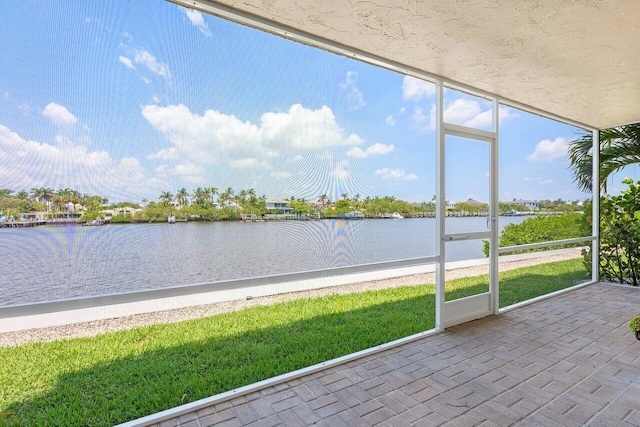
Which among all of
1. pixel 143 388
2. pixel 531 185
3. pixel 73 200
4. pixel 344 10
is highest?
pixel 344 10

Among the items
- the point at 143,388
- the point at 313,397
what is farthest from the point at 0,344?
the point at 313,397

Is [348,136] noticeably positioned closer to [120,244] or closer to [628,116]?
[120,244]

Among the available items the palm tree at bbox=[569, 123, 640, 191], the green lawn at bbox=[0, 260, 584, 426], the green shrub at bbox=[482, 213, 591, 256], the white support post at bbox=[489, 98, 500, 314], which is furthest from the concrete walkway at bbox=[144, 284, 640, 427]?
the palm tree at bbox=[569, 123, 640, 191]

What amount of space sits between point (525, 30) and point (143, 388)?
389 cm

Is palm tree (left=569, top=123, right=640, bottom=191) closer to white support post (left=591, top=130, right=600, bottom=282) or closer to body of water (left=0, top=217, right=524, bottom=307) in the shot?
white support post (left=591, top=130, right=600, bottom=282)

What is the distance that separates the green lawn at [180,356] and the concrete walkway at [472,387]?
1.21 ft

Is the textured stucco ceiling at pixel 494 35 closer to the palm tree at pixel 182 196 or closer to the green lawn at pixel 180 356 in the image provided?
the palm tree at pixel 182 196

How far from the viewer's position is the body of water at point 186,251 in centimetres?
205

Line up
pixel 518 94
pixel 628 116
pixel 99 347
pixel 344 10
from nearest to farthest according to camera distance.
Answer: pixel 344 10, pixel 99 347, pixel 518 94, pixel 628 116

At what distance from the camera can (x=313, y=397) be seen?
2.33m

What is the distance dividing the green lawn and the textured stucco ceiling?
2.28 metres

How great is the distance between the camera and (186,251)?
2748 mm

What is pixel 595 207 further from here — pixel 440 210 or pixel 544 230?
pixel 440 210

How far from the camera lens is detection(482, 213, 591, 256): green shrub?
14.7 ft
